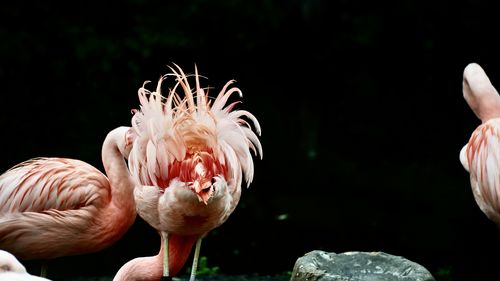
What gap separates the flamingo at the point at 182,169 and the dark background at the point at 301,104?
6.94ft

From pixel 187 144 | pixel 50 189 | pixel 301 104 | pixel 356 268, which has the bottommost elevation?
pixel 356 268

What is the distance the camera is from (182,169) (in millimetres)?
4219

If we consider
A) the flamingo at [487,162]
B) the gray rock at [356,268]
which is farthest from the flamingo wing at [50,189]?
the flamingo at [487,162]

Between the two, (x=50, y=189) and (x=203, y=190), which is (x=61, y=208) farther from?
(x=203, y=190)

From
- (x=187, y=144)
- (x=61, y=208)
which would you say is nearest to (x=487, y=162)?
(x=187, y=144)

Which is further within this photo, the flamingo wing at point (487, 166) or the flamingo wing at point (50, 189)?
the flamingo wing at point (50, 189)

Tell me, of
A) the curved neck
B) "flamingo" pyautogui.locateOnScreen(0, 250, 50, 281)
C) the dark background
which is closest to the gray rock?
the curved neck

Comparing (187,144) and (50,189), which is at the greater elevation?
(187,144)

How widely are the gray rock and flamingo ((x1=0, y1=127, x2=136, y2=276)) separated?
3.96ft

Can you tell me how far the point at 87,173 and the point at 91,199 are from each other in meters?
0.17

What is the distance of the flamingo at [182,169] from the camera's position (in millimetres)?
4191

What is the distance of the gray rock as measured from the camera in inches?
165

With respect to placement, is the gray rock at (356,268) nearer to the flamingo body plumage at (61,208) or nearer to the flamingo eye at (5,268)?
the flamingo body plumage at (61,208)

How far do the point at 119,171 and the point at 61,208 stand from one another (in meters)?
0.42
